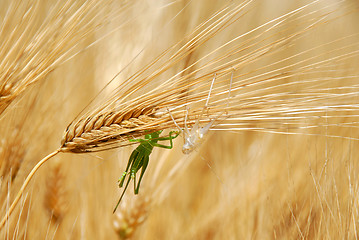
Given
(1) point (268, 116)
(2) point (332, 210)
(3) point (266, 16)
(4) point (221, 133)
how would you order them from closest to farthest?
(1) point (268, 116) → (2) point (332, 210) → (4) point (221, 133) → (3) point (266, 16)

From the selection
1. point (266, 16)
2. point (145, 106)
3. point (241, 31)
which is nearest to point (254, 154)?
point (241, 31)

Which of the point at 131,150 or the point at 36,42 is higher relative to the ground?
the point at 36,42

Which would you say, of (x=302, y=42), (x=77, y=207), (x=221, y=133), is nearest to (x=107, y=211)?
(x=77, y=207)

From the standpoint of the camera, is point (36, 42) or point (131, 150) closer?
point (36, 42)

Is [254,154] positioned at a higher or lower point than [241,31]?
lower

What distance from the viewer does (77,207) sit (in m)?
1.21

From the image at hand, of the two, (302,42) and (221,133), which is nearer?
(221,133)

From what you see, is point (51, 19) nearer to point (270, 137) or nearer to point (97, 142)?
point (97, 142)

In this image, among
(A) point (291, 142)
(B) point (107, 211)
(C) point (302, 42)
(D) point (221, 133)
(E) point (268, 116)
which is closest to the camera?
(E) point (268, 116)

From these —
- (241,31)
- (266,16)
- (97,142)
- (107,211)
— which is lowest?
(107,211)

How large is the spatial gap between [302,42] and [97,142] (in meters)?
1.40

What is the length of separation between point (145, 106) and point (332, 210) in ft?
1.30

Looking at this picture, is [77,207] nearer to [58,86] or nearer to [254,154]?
[58,86]

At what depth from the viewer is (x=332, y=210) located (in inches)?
29.5
